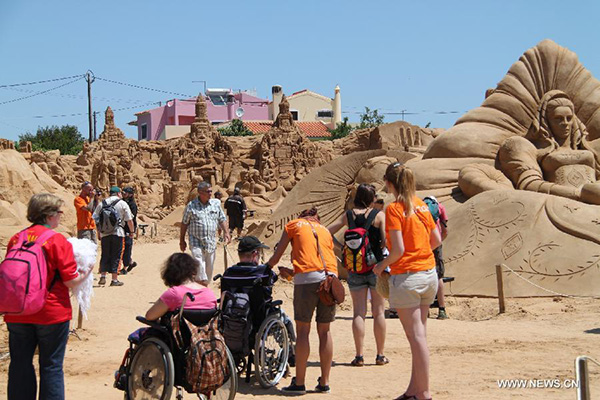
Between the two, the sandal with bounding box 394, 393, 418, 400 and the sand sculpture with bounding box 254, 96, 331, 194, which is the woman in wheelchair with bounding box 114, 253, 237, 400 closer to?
the sandal with bounding box 394, 393, 418, 400

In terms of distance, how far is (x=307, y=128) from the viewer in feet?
181

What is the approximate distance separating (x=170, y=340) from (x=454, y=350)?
2.93m

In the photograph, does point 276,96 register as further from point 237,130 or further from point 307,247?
point 307,247

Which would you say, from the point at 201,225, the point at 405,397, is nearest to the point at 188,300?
the point at 405,397

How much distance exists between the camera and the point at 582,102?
1276 cm

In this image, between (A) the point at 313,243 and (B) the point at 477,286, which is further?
(B) the point at 477,286


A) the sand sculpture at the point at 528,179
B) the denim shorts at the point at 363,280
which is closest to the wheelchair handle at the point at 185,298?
the denim shorts at the point at 363,280

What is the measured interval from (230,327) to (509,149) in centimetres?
755

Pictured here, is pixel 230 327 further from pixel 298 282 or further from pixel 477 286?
pixel 477 286

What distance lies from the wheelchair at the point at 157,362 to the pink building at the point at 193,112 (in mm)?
51695

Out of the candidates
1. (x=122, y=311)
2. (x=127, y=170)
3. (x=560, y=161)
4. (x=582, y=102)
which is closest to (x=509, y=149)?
(x=560, y=161)

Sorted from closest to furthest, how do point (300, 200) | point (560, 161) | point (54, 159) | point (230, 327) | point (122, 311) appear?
point (230, 327), point (122, 311), point (560, 161), point (300, 200), point (54, 159)

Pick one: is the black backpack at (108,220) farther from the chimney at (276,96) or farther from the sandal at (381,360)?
the chimney at (276,96)

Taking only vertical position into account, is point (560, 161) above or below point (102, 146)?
below
